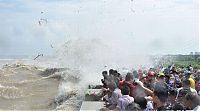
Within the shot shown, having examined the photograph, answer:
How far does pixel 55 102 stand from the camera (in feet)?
57.5

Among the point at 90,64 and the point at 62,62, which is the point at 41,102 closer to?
the point at 90,64

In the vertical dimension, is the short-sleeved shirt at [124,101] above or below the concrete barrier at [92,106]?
above

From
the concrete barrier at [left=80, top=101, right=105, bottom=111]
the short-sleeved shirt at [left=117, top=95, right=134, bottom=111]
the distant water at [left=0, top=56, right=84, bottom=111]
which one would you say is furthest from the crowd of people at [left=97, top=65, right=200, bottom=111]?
the distant water at [left=0, top=56, right=84, bottom=111]

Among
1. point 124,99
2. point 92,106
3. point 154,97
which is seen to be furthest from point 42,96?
point 154,97

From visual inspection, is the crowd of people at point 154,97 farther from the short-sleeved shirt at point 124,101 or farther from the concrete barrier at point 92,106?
the concrete barrier at point 92,106

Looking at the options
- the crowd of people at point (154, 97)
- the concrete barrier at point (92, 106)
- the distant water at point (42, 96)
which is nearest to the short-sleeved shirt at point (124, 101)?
the crowd of people at point (154, 97)

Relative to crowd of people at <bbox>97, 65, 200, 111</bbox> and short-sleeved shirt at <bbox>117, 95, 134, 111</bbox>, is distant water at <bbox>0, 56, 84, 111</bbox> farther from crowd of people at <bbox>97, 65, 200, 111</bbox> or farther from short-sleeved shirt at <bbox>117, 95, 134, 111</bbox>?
short-sleeved shirt at <bbox>117, 95, 134, 111</bbox>

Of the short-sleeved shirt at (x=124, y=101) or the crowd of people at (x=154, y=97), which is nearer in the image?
the crowd of people at (x=154, y=97)

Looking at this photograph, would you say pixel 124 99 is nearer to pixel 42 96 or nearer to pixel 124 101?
pixel 124 101

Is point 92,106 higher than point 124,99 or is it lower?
lower

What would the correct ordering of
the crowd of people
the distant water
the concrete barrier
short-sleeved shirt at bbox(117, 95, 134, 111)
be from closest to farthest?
the crowd of people, short-sleeved shirt at bbox(117, 95, 134, 111), the concrete barrier, the distant water

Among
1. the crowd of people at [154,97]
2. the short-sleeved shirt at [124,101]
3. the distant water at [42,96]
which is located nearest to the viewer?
the crowd of people at [154,97]

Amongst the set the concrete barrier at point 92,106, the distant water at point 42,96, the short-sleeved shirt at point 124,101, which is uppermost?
the short-sleeved shirt at point 124,101

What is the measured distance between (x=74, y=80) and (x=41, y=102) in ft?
17.6
